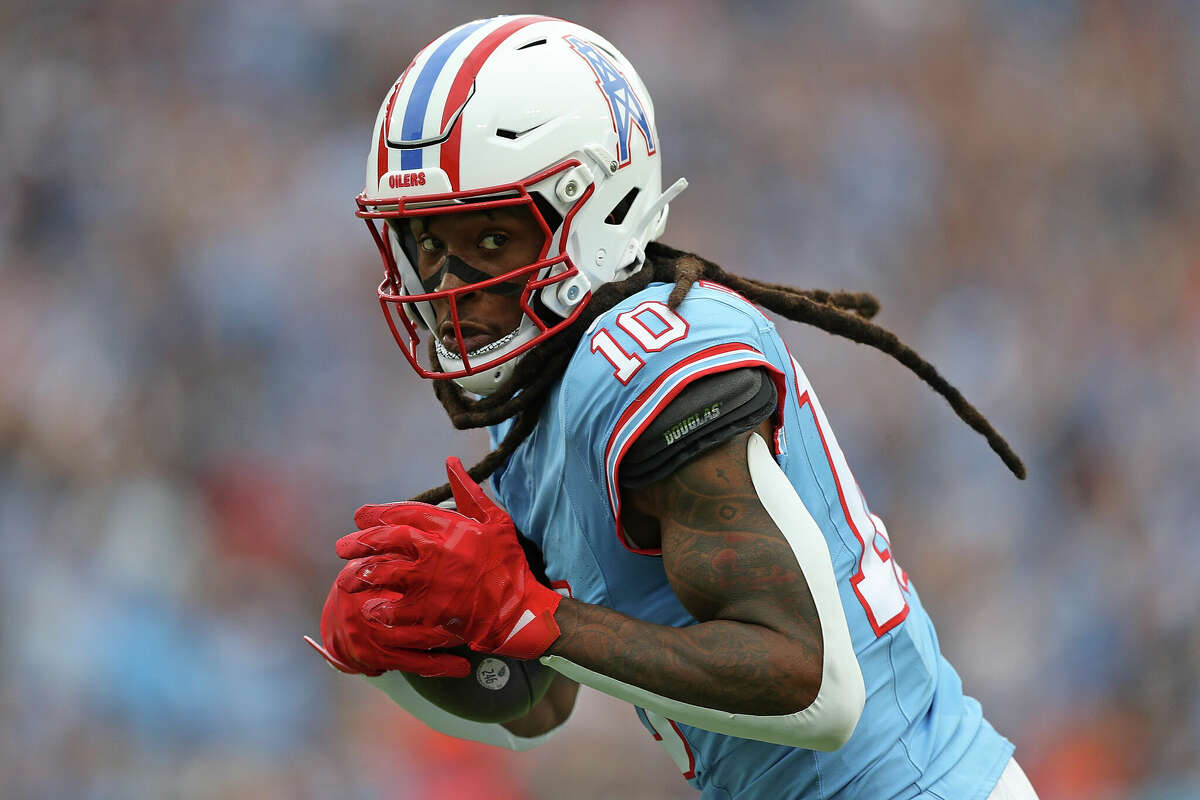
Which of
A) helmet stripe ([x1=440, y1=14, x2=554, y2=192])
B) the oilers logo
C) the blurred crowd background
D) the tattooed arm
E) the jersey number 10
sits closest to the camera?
the tattooed arm

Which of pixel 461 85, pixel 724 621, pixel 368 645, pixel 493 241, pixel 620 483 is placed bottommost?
pixel 368 645

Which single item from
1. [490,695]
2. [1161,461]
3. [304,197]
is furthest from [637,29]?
[490,695]

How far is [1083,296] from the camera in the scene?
4.56 metres

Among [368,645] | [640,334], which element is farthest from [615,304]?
[368,645]

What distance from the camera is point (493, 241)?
1713 millimetres

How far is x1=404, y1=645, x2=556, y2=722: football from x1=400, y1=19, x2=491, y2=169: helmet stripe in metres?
0.75

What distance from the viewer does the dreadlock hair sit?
5.55 feet

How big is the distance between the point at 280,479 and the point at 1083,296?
304cm

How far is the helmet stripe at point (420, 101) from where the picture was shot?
171 centimetres

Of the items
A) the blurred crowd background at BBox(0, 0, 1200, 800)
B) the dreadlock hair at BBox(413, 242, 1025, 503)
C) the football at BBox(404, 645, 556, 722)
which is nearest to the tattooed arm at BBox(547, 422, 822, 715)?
the dreadlock hair at BBox(413, 242, 1025, 503)

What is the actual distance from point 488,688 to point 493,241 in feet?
2.34

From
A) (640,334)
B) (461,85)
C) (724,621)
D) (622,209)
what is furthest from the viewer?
(622,209)

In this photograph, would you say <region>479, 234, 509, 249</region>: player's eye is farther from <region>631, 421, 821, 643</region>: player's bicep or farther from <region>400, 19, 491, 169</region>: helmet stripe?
<region>631, 421, 821, 643</region>: player's bicep

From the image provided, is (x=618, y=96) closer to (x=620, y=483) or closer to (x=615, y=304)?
(x=615, y=304)
